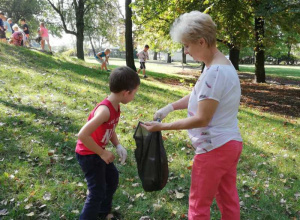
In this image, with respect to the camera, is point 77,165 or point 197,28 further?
point 77,165

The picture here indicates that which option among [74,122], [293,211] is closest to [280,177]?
[293,211]

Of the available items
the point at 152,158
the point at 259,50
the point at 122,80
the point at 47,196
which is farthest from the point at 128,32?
the point at 152,158

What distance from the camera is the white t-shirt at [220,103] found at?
195 cm

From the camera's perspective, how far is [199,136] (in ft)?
7.07

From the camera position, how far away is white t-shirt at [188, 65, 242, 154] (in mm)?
1945

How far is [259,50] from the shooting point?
15.2 metres

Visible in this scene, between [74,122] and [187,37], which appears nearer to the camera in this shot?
[187,37]

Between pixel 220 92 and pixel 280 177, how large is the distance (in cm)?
326

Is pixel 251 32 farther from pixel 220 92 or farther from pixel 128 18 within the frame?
pixel 220 92

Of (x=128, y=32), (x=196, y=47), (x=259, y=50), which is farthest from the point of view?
(x=259, y=50)

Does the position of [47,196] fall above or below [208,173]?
below

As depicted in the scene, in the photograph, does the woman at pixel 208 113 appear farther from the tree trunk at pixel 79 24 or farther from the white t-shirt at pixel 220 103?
the tree trunk at pixel 79 24

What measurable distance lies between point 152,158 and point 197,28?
1.18 meters

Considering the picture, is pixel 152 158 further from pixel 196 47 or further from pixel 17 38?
pixel 17 38
